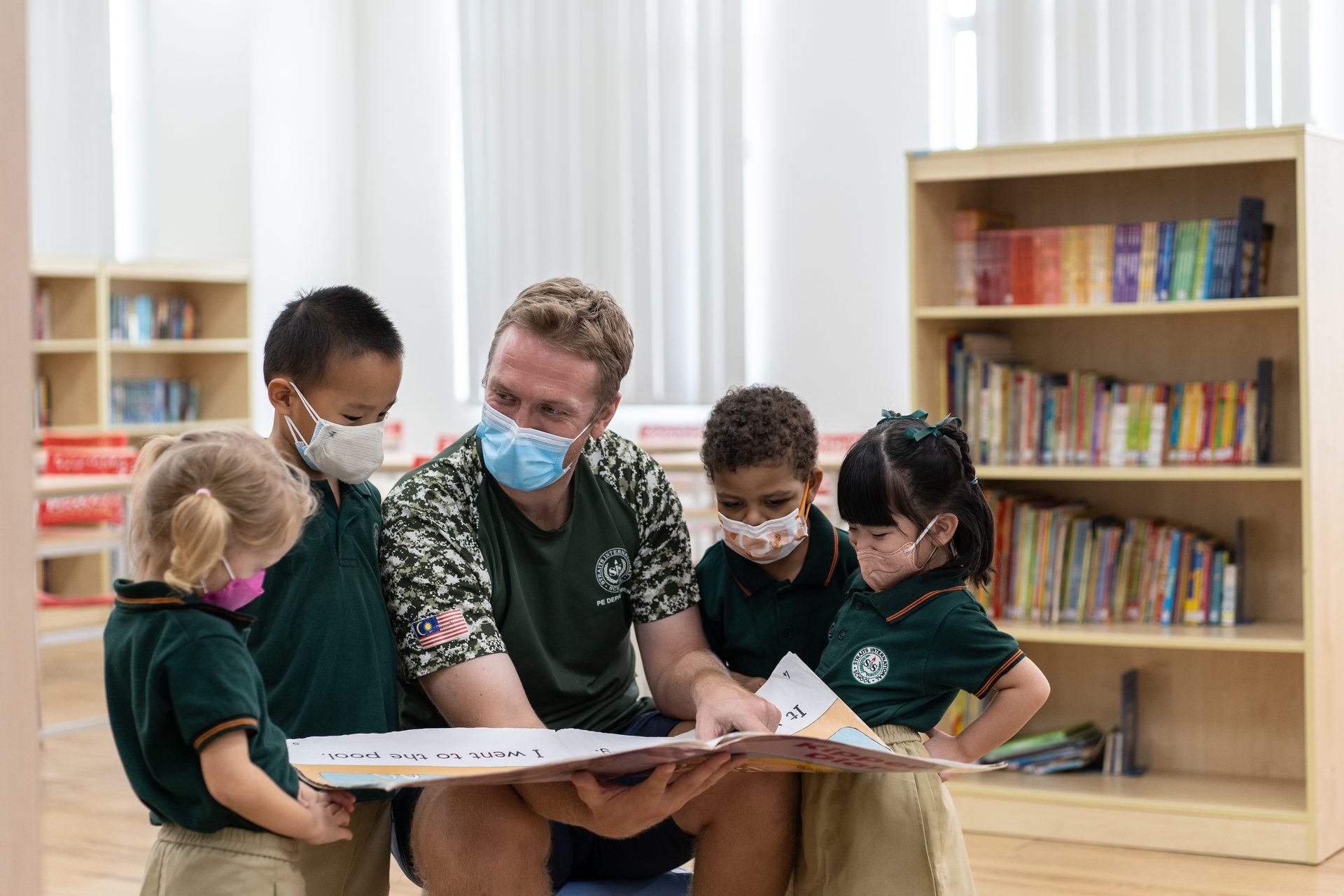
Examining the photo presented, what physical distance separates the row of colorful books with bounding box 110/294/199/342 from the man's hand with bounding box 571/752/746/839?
5.74 meters

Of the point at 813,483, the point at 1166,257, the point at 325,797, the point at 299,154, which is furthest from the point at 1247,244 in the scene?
the point at 299,154

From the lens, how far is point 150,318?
6.80 m

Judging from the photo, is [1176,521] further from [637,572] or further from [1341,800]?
[637,572]

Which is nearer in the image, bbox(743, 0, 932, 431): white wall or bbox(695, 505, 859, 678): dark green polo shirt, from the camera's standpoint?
bbox(695, 505, 859, 678): dark green polo shirt

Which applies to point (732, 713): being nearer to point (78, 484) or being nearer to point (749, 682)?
point (749, 682)

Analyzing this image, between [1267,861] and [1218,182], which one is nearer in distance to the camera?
[1267,861]

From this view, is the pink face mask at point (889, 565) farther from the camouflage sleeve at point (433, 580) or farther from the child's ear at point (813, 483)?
the camouflage sleeve at point (433, 580)

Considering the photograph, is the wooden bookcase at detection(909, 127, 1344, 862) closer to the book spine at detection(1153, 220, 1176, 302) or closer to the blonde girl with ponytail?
the book spine at detection(1153, 220, 1176, 302)

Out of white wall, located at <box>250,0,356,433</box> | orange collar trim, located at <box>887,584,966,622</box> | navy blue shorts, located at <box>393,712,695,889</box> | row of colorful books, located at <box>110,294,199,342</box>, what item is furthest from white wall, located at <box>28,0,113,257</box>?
orange collar trim, located at <box>887,584,966,622</box>

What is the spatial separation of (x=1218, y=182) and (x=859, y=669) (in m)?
2.18

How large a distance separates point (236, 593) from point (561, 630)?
56cm

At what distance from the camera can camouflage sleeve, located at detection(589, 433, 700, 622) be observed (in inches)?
75.9

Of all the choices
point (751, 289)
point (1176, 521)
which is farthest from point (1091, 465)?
point (751, 289)

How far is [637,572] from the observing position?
6.33ft
